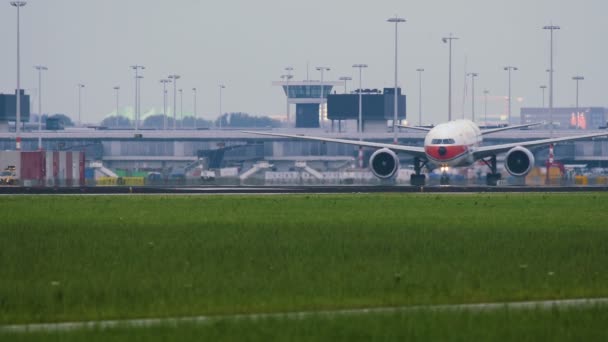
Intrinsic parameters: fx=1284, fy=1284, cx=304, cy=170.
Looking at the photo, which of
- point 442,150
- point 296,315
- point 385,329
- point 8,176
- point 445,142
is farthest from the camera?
point 8,176

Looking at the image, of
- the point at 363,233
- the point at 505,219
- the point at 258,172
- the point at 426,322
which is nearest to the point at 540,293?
the point at 426,322

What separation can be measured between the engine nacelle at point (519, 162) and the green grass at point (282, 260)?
36428 mm

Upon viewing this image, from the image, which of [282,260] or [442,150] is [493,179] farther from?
[282,260]

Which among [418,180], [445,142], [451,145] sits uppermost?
[445,142]

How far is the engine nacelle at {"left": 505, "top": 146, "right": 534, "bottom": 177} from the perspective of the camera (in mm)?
85438

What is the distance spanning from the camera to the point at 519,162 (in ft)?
282

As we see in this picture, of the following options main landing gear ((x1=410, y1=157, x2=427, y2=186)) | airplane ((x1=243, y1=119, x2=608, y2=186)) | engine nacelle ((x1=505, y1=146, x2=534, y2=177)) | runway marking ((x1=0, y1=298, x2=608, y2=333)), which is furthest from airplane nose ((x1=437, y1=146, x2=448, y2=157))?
runway marking ((x1=0, y1=298, x2=608, y2=333))

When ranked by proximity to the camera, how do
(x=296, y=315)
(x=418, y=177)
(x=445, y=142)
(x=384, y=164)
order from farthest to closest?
(x=418, y=177) → (x=384, y=164) → (x=445, y=142) → (x=296, y=315)

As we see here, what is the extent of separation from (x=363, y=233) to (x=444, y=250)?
6.19m

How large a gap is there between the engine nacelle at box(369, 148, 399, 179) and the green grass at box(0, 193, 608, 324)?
38.2 m

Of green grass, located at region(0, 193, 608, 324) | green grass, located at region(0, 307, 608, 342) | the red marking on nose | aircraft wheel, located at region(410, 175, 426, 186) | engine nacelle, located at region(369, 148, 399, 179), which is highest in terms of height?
the red marking on nose

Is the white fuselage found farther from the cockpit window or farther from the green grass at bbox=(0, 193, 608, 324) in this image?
the green grass at bbox=(0, 193, 608, 324)

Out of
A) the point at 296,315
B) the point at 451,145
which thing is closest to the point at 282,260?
the point at 296,315

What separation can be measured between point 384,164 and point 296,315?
69.3 metres
